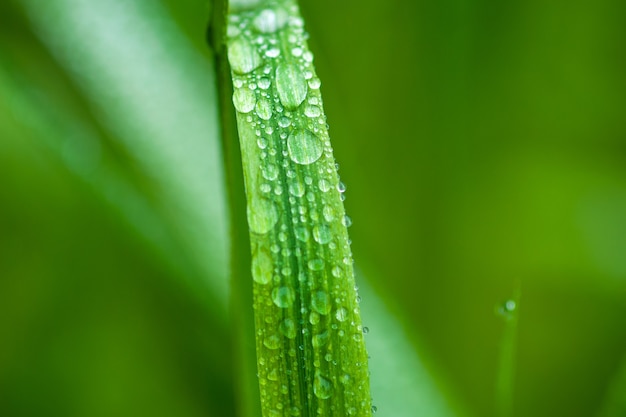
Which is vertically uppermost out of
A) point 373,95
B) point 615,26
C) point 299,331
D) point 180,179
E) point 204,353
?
point 615,26

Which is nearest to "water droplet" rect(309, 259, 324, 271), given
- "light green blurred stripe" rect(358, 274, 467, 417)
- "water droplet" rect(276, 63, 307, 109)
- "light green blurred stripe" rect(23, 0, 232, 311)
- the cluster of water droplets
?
the cluster of water droplets

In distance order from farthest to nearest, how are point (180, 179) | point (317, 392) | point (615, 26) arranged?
point (615, 26), point (180, 179), point (317, 392)

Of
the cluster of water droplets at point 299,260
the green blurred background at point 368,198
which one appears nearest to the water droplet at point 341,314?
the cluster of water droplets at point 299,260

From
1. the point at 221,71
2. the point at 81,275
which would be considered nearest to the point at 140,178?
the point at 81,275

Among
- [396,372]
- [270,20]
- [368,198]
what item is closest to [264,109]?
[270,20]

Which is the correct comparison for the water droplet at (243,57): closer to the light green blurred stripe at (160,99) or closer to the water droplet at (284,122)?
the water droplet at (284,122)

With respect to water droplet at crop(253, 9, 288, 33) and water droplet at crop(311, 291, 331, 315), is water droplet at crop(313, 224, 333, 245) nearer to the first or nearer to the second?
water droplet at crop(311, 291, 331, 315)

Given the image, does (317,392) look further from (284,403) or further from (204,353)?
(204,353)
